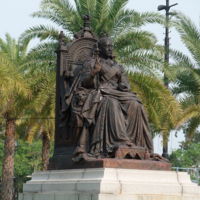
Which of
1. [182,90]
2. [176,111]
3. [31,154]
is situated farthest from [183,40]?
[31,154]

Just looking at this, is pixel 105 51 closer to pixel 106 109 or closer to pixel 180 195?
pixel 106 109

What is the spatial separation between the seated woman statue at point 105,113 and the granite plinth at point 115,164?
0.85ft

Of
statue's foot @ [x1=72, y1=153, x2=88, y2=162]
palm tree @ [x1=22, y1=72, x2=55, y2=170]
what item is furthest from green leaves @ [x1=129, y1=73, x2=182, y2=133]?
statue's foot @ [x1=72, y1=153, x2=88, y2=162]

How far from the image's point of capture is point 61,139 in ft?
42.4

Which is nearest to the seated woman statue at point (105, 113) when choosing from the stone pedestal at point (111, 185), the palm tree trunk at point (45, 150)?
the stone pedestal at point (111, 185)

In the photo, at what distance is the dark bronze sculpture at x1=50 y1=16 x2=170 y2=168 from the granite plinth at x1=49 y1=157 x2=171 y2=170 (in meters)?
0.05

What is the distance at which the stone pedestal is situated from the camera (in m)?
10.9

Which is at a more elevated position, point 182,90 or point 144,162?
point 182,90

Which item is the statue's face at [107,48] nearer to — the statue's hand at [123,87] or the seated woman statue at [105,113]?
the seated woman statue at [105,113]

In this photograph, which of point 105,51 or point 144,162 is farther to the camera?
point 105,51

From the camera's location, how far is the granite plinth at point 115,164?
11.4m

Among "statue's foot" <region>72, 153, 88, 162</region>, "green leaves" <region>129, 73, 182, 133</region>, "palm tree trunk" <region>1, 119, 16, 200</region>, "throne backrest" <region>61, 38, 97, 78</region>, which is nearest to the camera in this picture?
"statue's foot" <region>72, 153, 88, 162</region>

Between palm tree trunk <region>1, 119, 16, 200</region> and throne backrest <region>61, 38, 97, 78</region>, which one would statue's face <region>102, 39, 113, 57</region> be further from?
palm tree trunk <region>1, 119, 16, 200</region>

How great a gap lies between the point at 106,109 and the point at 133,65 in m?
9.35
